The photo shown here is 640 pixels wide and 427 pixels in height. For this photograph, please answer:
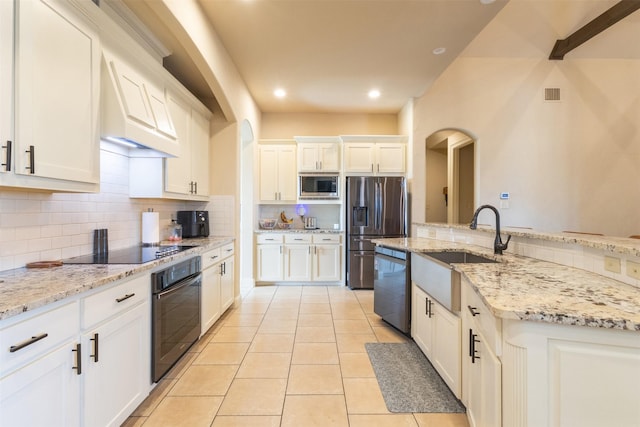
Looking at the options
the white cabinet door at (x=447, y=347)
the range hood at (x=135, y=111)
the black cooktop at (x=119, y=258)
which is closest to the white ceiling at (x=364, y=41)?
the range hood at (x=135, y=111)

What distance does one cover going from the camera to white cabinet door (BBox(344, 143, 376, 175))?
4.59m

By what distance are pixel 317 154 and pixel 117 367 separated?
3773 mm

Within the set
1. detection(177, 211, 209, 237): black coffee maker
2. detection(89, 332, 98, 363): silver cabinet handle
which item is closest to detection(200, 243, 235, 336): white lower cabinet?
detection(177, 211, 209, 237): black coffee maker

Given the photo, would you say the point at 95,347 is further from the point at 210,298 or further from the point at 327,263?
the point at 327,263

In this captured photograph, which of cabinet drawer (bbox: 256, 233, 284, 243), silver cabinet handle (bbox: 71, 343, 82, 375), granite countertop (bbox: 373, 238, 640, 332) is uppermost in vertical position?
granite countertop (bbox: 373, 238, 640, 332)

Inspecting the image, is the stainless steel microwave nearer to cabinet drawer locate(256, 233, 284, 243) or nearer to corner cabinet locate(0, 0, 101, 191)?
cabinet drawer locate(256, 233, 284, 243)

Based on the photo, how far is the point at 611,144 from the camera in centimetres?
446

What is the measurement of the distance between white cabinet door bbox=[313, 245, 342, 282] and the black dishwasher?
1.42 meters

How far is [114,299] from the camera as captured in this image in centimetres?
145

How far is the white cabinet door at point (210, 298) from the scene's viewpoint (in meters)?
2.61

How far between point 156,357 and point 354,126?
4442mm

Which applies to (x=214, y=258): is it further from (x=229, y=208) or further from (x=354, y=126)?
(x=354, y=126)

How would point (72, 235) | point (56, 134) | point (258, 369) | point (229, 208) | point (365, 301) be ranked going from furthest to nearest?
point (365, 301) < point (229, 208) < point (258, 369) < point (72, 235) < point (56, 134)

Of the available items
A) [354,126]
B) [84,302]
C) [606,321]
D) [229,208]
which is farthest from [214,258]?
[354,126]
